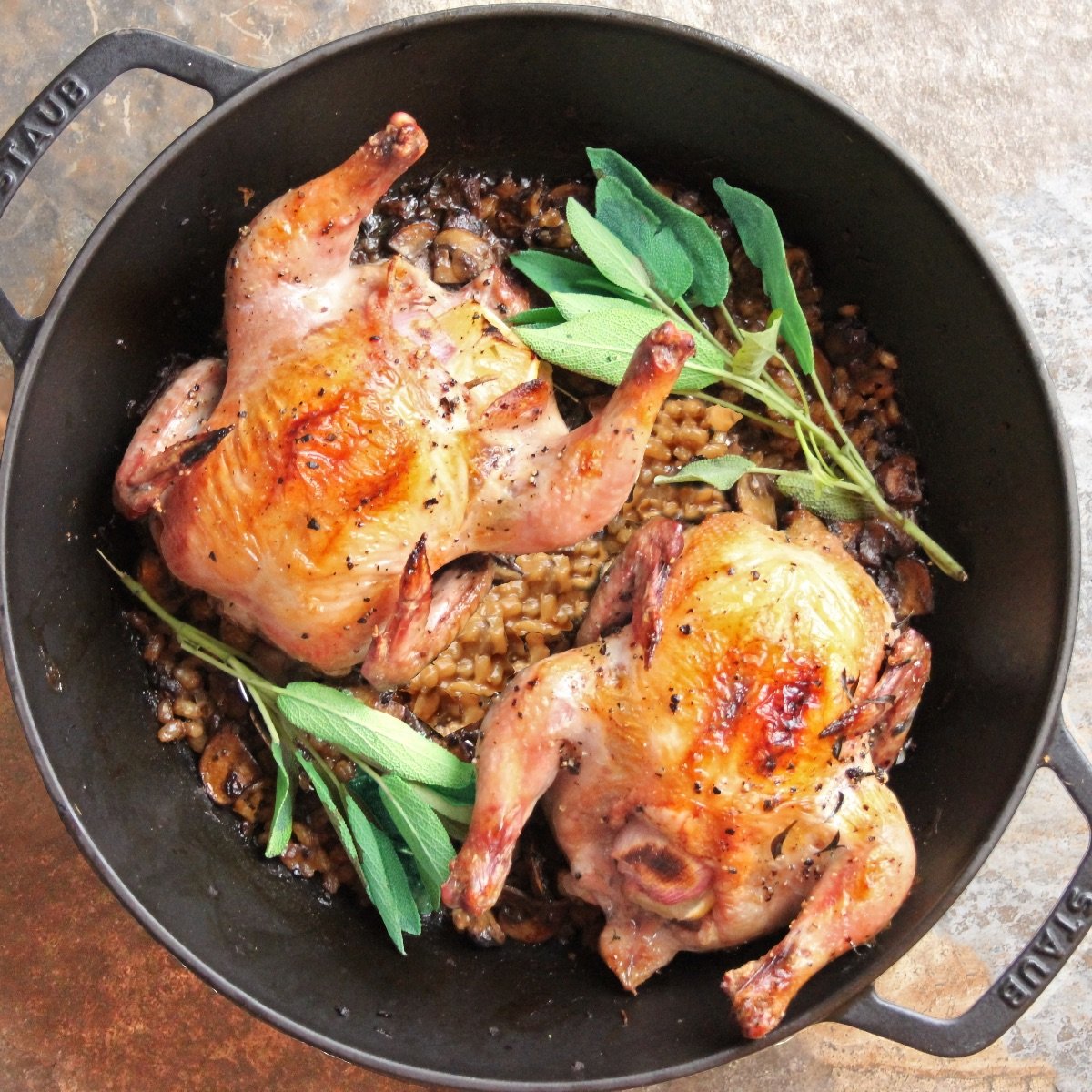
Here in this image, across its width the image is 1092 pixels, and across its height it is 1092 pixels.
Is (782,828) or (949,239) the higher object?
(949,239)

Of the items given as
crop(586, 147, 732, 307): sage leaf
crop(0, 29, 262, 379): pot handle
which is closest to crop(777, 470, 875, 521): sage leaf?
crop(586, 147, 732, 307): sage leaf

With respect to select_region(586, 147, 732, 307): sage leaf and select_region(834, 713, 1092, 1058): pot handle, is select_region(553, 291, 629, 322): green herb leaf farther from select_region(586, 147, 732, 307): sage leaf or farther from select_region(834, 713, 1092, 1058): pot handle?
select_region(834, 713, 1092, 1058): pot handle

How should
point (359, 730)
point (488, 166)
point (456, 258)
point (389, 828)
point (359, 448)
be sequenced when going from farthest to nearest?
point (488, 166) → point (456, 258) → point (389, 828) → point (359, 730) → point (359, 448)

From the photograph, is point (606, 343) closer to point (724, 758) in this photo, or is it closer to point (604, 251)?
point (604, 251)

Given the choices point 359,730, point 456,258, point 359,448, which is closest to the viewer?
point 359,448

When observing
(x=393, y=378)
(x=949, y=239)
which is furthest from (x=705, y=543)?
(x=949, y=239)

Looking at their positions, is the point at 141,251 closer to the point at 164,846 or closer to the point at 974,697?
the point at 164,846

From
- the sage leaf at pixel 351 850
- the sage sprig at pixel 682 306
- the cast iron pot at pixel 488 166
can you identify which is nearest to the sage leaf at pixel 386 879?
the sage leaf at pixel 351 850

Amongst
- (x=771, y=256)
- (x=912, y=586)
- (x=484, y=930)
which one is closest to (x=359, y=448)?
(x=771, y=256)
